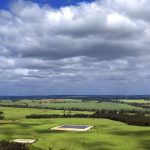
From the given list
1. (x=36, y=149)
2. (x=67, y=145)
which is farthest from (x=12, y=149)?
(x=67, y=145)

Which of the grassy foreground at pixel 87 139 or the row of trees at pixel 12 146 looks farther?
the grassy foreground at pixel 87 139

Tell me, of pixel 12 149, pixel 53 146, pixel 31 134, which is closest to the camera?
pixel 12 149

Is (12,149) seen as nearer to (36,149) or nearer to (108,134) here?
(36,149)

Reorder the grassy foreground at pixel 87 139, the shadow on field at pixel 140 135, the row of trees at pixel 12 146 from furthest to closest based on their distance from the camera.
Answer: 1. the shadow on field at pixel 140 135
2. the grassy foreground at pixel 87 139
3. the row of trees at pixel 12 146

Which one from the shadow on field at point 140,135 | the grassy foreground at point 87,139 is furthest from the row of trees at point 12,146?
the shadow on field at point 140,135

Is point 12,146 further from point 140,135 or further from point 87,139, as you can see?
point 140,135

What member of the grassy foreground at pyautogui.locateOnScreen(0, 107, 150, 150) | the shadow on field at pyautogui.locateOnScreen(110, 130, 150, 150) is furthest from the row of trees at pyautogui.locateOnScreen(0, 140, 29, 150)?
the shadow on field at pyautogui.locateOnScreen(110, 130, 150, 150)

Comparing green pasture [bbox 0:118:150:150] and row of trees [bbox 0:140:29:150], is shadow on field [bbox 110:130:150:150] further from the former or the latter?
row of trees [bbox 0:140:29:150]

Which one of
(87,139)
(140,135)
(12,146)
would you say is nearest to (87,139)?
(87,139)

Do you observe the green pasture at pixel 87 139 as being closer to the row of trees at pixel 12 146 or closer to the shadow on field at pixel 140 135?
the shadow on field at pixel 140 135

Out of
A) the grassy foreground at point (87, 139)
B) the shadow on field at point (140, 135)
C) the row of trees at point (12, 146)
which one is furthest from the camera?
the shadow on field at point (140, 135)

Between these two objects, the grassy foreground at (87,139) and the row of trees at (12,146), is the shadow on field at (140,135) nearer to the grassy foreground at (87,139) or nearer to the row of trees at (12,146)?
the grassy foreground at (87,139)
